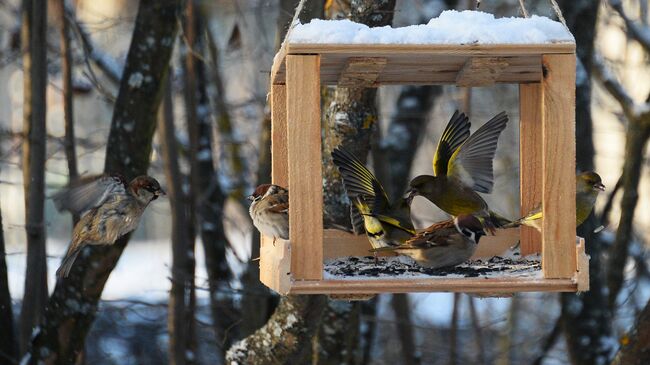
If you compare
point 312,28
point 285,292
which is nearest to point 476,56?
point 312,28

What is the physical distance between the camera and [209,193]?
862 centimetres

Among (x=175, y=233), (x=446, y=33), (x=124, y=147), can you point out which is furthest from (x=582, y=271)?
(x=175, y=233)

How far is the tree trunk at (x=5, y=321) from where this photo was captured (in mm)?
6395

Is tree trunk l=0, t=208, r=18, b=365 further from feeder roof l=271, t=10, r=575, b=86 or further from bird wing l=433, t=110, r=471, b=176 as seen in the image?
feeder roof l=271, t=10, r=575, b=86

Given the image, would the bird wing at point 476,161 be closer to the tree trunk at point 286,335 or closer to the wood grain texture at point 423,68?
the wood grain texture at point 423,68

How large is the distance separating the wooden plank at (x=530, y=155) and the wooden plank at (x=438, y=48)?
116cm

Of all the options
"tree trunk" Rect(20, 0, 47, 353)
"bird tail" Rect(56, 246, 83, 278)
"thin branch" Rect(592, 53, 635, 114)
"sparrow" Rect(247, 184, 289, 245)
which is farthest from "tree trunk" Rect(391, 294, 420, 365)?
"sparrow" Rect(247, 184, 289, 245)

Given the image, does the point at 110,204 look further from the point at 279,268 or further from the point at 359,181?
the point at 279,268

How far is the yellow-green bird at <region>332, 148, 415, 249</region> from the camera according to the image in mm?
4496

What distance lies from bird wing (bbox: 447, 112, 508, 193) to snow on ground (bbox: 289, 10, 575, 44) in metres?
1.30

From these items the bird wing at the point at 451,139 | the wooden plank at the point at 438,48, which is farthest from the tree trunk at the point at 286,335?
the wooden plank at the point at 438,48

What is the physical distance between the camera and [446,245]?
403cm

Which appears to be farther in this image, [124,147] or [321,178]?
[124,147]

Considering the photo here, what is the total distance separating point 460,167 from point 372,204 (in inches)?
24.5
